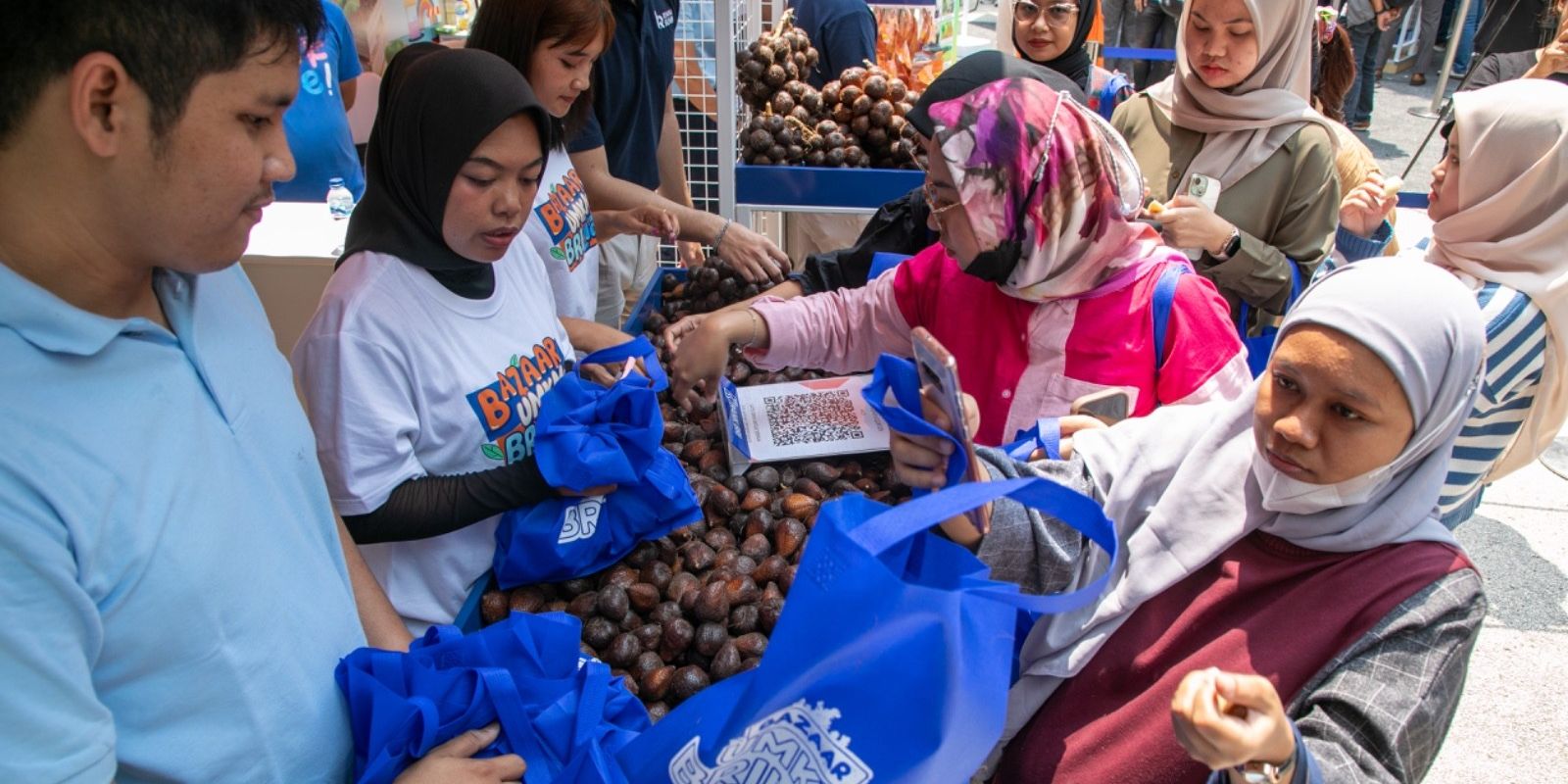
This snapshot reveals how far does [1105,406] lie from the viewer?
171 centimetres

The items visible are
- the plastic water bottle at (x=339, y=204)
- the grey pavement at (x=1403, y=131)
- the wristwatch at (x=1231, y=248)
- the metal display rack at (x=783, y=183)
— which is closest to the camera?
the wristwatch at (x=1231, y=248)

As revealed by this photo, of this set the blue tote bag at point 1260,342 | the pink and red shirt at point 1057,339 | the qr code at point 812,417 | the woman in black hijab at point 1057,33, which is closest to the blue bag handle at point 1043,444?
the pink and red shirt at point 1057,339

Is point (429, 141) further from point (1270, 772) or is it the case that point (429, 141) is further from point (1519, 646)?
point (1519, 646)

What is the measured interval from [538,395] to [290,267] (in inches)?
66.1

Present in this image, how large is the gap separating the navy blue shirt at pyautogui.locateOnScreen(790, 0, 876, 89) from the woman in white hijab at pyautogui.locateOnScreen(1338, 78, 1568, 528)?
9.34ft

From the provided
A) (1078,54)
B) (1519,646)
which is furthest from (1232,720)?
(1078,54)

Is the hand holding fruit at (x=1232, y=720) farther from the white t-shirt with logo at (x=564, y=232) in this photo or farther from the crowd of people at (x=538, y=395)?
the white t-shirt with logo at (x=564, y=232)

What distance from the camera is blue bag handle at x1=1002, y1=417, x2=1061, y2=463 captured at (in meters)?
1.54

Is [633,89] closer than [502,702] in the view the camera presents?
No

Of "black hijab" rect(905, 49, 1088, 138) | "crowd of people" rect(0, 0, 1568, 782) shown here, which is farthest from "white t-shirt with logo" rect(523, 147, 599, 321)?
"black hijab" rect(905, 49, 1088, 138)

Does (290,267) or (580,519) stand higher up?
(290,267)

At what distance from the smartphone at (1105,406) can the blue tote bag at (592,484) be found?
793 millimetres

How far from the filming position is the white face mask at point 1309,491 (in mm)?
1188

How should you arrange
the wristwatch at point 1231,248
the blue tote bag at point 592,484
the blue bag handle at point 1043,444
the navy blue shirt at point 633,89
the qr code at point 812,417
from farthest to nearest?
the navy blue shirt at point 633,89 → the wristwatch at point 1231,248 → the qr code at point 812,417 → the blue tote bag at point 592,484 → the blue bag handle at point 1043,444
